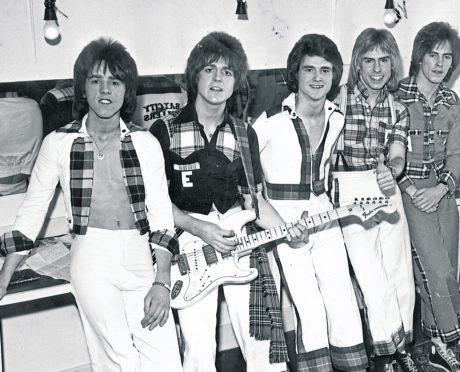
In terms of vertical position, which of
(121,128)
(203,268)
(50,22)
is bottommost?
(203,268)

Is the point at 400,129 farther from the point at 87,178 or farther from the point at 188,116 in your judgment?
the point at 87,178

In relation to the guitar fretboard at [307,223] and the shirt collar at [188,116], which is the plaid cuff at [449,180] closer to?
the guitar fretboard at [307,223]

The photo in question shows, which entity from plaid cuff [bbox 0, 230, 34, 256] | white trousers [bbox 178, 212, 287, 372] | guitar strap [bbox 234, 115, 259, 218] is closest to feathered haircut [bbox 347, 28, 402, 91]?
guitar strap [bbox 234, 115, 259, 218]

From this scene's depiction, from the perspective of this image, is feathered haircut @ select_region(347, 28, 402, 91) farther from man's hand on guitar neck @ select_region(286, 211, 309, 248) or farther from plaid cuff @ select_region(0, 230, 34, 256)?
plaid cuff @ select_region(0, 230, 34, 256)

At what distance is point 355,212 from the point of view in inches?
142

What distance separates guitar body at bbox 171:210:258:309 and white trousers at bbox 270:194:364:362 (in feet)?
1.12

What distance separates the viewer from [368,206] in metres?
3.62

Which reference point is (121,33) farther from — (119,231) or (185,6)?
(119,231)

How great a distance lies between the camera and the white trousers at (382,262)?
387 centimetres

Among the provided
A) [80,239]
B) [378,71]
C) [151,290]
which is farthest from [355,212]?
[80,239]

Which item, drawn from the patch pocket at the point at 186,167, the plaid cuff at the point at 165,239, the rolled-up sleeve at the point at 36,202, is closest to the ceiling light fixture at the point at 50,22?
the rolled-up sleeve at the point at 36,202

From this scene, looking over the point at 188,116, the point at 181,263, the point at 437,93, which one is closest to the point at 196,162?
the point at 188,116

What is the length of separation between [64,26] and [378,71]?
1844 mm

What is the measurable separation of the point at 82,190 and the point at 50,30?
99 cm
